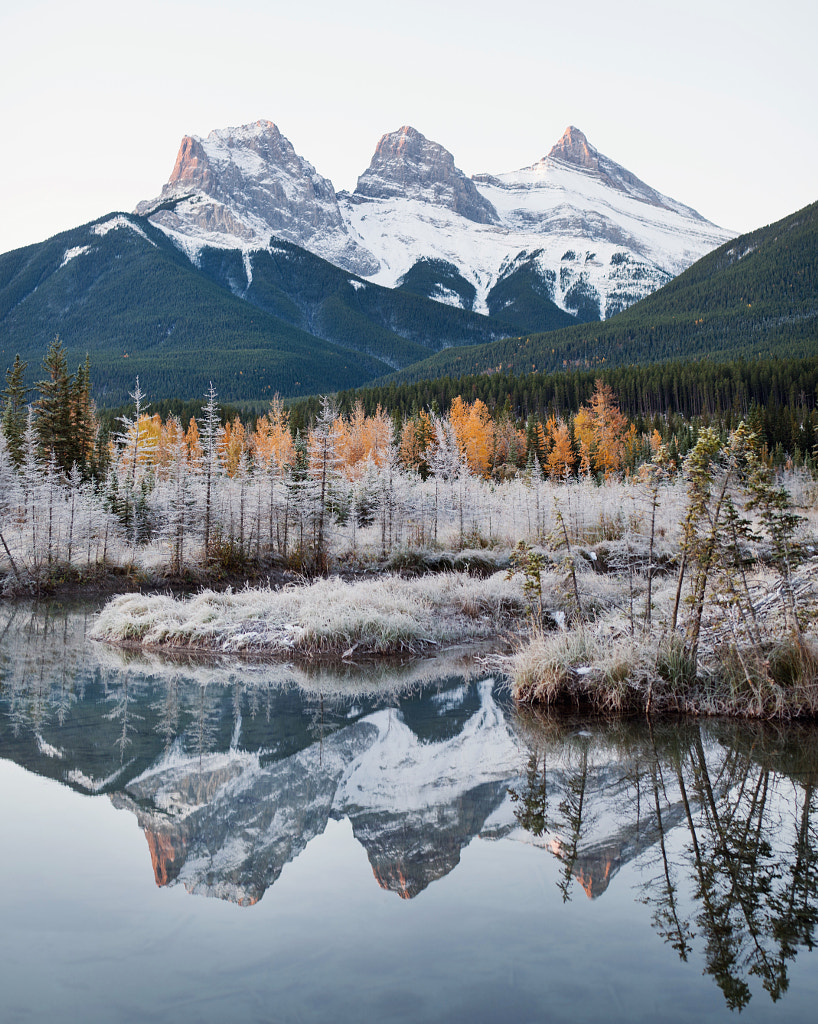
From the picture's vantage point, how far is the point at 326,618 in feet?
46.3

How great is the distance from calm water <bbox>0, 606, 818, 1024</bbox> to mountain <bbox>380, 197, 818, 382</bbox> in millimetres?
104833

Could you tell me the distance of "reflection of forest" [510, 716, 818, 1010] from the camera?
4094 millimetres

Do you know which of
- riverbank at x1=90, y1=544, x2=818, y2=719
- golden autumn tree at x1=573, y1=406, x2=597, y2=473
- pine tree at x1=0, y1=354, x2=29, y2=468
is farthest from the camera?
golden autumn tree at x1=573, y1=406, x2=597, y2=473

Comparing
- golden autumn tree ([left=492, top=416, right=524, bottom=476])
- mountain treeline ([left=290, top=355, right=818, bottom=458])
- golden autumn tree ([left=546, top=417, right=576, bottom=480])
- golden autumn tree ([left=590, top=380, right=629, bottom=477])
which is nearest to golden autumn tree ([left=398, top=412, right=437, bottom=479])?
golden autumn tree ([left=492, top=416, right=524, bottom=476])

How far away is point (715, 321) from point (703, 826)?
5088 inches

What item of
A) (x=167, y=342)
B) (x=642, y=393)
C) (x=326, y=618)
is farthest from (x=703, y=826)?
(x=167, y=342)

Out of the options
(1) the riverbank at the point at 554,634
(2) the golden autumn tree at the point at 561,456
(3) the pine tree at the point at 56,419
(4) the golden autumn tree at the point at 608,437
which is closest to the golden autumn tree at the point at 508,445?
(2) the golden autumn tree at the point at 561,456

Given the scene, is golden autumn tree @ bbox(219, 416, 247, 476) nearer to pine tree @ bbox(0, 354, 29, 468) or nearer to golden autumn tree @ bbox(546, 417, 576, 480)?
pine tree @ bbox(0, 354, 29, 468)

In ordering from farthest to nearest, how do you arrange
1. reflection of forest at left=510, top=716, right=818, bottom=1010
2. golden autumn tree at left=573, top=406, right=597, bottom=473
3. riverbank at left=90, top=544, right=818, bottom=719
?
golden autumn tree at left=573, top=406, right=597, bottom=473 → riverbank at left=90, top=544, right=818, bottom=719 → reflection of forest at left=510, top=716, right=818, bottom=1010

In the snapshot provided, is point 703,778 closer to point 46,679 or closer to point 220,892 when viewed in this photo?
point 220,892

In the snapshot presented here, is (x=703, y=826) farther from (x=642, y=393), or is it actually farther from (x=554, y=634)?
(x=642, y=393)

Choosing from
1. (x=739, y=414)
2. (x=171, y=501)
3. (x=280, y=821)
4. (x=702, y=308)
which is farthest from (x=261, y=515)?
(x=702, y=308)

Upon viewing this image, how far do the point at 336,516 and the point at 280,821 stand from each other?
2710 cm

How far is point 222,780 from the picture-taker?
682 cm
